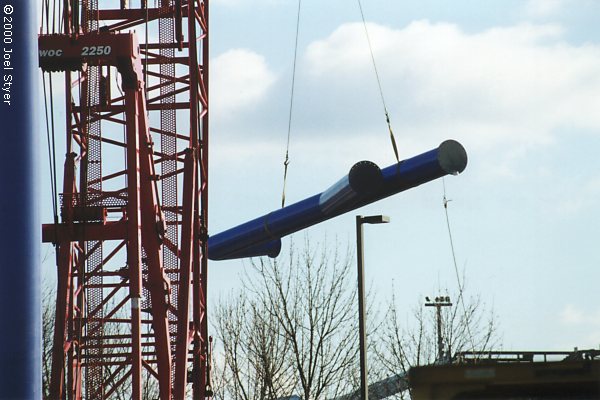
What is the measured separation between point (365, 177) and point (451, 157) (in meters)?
1.49

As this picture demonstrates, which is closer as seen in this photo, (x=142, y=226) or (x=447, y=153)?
(x=447, y=153)

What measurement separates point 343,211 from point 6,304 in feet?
30.8

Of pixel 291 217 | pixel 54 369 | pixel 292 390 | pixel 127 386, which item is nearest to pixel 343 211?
pixel 291 217

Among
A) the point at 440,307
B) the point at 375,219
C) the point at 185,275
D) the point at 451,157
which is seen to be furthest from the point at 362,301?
the point at 440,307

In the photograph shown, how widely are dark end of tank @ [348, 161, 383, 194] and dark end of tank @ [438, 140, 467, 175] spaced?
3.68 feet

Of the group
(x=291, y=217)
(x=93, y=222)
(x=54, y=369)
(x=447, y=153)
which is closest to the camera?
(x=447, y=153)

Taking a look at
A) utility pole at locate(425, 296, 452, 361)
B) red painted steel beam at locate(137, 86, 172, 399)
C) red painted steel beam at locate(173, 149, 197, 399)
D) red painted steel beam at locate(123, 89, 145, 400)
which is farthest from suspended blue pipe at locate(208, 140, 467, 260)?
utility pole at locate(425, 296, 452, 361)

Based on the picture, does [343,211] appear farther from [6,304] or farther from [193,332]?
[193,332]

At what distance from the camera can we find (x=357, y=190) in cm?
2291

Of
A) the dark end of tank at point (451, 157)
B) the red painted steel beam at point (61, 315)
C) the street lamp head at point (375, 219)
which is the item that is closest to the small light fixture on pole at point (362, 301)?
the street lamp head at point (375, 219)

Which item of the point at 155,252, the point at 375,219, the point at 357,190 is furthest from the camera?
the point at 155,252

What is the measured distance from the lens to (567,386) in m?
11.2

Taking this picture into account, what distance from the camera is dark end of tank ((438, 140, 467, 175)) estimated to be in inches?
884

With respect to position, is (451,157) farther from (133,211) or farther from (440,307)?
(440,307)
